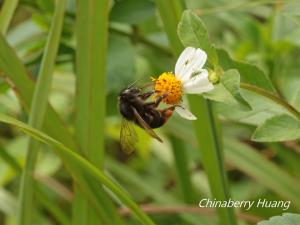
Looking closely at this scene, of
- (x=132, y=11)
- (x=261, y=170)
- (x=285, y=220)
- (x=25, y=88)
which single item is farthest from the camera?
(x=261, y=170)

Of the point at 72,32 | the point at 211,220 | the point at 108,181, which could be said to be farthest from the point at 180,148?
the point at 108,181

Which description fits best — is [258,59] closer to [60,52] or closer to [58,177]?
[60,52]

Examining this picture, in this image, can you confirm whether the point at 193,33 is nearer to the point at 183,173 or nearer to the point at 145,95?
the point at 145,95

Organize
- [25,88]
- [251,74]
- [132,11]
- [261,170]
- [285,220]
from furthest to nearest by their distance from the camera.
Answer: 1. [261,170]
2. [132,11]
3. [25,88]
4. [251,74]
5. [285,220]

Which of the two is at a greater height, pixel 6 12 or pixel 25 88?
pixel 6 12

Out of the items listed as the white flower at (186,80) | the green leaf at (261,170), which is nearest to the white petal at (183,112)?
the white flower at (186,80)

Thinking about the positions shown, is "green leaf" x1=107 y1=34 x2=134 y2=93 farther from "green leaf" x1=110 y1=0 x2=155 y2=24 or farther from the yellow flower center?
the yellow flower center

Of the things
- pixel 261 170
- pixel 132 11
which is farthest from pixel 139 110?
pixel 261 170
